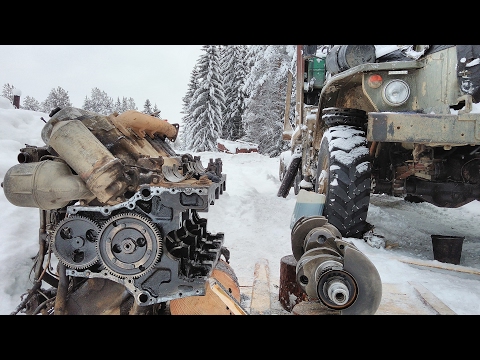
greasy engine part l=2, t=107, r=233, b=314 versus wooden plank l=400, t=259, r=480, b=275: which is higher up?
greasy engine part l=2, t=107, r=233, b=314

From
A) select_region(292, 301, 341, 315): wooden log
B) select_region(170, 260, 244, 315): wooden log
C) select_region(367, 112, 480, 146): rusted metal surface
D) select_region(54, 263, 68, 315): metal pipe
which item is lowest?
select_region(292, 301, 341, 315): wooden log

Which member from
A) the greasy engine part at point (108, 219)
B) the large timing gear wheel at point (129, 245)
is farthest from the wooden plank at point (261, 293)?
the large timing gear wheel at point (129, 245)

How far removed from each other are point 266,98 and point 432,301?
20136 millimetres

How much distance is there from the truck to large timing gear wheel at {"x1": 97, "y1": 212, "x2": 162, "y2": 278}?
2.44 meters

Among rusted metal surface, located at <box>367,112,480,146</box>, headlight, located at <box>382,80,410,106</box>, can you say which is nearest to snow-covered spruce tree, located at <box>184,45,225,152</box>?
headlight, located at <box>382,80,410,106</box>

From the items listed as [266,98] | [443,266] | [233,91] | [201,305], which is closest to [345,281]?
[201,305]

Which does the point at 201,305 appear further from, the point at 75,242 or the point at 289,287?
the point at 289,287

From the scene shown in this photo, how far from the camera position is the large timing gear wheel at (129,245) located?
2.08 meters

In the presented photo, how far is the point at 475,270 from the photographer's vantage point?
12.3 ft

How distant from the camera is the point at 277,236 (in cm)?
564

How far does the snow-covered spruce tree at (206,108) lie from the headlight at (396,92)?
10.3 m

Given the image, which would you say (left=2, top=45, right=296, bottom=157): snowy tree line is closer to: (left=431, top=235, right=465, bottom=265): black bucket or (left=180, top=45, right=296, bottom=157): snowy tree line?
(left=180, top=45, right=296, bottom=157): snowy tree line

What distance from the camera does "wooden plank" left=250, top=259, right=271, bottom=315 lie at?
277cm

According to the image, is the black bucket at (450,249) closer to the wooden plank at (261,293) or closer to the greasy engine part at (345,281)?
the wooden plank at (261,293)
